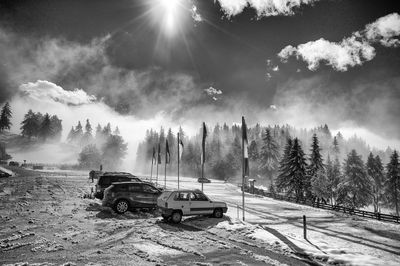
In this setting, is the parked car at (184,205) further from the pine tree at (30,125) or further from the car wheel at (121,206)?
the pine tree at (30,125)

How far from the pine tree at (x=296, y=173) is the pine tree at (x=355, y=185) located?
10.7 metres

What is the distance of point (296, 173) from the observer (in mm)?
48875

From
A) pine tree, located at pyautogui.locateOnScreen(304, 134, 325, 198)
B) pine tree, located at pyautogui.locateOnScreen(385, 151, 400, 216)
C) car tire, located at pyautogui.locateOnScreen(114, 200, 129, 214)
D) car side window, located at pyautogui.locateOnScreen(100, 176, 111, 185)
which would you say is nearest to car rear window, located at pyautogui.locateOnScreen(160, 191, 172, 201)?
car tire, located at pyautogui.locateOnScreen(114, 200, 129, 214)

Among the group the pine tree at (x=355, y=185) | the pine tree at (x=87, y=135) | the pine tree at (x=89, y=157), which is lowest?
the pine tree at (x=355, y=185)

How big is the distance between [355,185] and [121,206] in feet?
173

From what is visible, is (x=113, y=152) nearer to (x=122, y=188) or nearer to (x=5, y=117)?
(x=5, y=117)

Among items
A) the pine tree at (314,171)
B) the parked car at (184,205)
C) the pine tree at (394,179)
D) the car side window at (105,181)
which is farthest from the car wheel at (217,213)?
the pine tree at (394,179)

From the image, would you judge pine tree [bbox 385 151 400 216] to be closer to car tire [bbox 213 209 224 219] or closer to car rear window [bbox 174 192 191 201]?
car tire [bbox 213 209 224 219]

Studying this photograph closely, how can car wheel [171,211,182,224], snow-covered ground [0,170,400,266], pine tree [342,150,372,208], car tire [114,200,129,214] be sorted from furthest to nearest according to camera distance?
pine tree [342,150,372,208]
car tire [114,200,129,214]
car wheel [171,211,182,224]
snow-covered ground [0,170,400,266]

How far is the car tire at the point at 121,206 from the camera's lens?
16.8 m

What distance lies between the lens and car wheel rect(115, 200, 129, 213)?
1683 centimetres

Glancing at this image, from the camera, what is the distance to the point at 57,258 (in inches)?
315

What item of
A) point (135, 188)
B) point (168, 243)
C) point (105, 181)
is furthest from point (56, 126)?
point (168, 243)

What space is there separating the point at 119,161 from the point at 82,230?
114m
